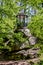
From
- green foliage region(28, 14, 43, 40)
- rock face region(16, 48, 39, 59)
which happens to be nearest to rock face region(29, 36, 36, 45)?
rock face region(16, 48, 39, 59)

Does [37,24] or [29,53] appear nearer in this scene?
[37,24]

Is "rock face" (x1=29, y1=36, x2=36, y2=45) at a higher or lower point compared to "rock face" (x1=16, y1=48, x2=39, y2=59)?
higher

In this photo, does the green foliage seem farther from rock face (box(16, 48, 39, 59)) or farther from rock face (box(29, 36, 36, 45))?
rock face (box(29, 36, 36, 45))

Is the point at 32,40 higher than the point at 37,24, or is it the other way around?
the point at 37,24

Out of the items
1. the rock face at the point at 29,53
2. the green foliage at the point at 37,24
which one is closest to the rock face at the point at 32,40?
the rock face at the point at 29,53

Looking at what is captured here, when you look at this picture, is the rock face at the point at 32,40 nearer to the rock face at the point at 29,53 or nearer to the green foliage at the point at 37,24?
the rock face at the point at 29,53

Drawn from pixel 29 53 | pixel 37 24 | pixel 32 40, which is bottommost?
pixel 29 53

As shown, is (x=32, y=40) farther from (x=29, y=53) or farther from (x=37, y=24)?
(x=37, y=24)

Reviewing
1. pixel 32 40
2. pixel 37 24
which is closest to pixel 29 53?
pixel 32 40

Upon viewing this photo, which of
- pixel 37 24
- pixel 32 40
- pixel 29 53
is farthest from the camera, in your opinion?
pixel 32 40

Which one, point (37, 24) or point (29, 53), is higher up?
point (37, 24)

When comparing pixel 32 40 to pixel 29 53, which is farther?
pixel 32 40

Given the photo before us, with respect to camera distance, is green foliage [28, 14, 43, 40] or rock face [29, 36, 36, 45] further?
rock face [29, 36, 36, 45]

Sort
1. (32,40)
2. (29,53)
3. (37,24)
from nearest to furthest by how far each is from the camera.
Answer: (37,24)
(29,53)
(32,40)
